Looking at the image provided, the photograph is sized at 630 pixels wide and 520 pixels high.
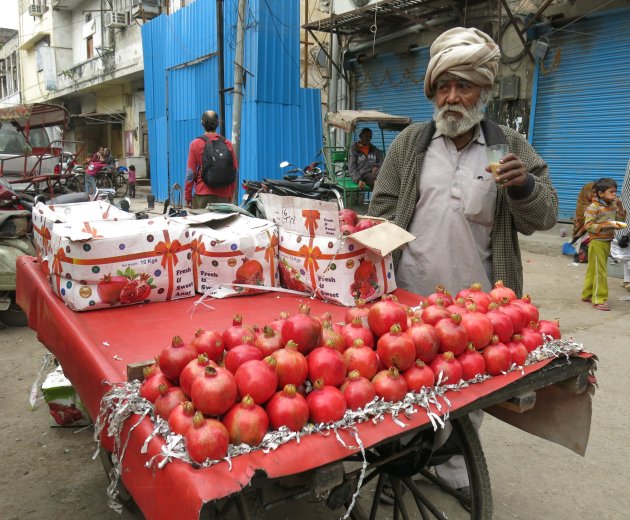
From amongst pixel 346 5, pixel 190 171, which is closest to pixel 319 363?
pixel 190 171

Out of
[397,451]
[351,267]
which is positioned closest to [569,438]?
[397,451]

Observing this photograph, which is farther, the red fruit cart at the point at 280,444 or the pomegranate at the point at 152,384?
the pomegranate at the point at 152,384

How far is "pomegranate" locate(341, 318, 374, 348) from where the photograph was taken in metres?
1.53

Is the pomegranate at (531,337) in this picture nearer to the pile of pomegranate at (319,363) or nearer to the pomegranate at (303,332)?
the pile of pomegranate at (319,363)

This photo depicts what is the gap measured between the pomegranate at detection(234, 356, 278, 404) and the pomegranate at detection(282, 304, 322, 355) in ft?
0.50

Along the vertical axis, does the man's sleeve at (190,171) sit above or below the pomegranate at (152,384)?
above

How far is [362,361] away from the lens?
4.62 feet

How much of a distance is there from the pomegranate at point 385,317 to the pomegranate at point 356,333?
0.05 feet

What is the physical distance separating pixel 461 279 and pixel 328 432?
4.69 ft

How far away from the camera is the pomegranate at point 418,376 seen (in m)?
1.38

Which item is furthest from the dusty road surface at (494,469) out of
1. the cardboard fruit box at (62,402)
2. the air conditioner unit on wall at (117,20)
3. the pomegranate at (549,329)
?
the air conditioner unit on wall at (117,20)

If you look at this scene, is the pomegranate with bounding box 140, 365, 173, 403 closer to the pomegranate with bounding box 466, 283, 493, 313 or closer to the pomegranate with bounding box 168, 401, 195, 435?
the pomegranate with bounding box 168, 401, 195, 435

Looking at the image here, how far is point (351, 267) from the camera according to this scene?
7.34 feet

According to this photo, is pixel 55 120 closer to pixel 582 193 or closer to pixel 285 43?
pixel 285 43
